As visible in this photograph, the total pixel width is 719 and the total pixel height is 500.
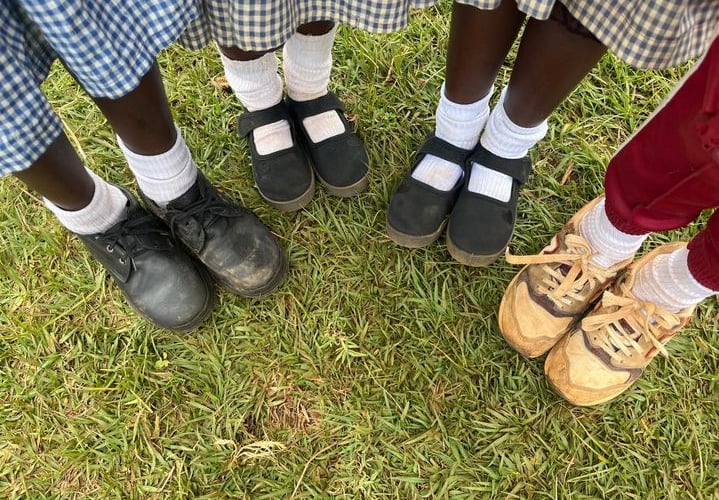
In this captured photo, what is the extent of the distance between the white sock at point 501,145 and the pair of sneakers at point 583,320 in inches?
6.3

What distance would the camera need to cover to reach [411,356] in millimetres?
1203

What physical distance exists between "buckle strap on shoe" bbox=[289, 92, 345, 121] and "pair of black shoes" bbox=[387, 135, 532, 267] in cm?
25

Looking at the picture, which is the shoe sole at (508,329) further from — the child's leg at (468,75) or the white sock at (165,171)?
the white sock at (165,171)

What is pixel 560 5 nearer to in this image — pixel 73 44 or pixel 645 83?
pixel 73 44


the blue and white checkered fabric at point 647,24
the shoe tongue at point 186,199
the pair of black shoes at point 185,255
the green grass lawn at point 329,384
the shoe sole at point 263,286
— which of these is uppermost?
the blue and white checkered fabric at point 647,24

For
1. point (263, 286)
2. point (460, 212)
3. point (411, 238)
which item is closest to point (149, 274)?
point (263, 286)

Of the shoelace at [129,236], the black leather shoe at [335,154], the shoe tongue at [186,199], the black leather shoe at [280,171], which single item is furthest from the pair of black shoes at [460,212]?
the shoelace at [129,236]

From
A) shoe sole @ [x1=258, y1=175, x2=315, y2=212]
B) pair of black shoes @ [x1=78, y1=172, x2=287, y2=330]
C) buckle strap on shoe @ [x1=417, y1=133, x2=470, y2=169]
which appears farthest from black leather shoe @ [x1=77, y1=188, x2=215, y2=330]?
buckle strap on shoe @ [x1=417, y1=133, x2=470, y2=169]

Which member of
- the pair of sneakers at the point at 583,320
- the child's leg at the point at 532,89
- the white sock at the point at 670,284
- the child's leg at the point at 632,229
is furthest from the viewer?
the pair of sneakers at the point at 583,320

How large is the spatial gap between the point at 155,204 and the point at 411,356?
64cm

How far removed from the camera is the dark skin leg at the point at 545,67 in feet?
2.71

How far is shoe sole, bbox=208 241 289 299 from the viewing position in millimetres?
1197

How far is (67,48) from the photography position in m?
0.64

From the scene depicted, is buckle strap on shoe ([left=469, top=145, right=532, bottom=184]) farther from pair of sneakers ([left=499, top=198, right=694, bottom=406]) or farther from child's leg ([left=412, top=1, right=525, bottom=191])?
pair of sneakers ([left=499, top=198, right=694, bottom=406])
